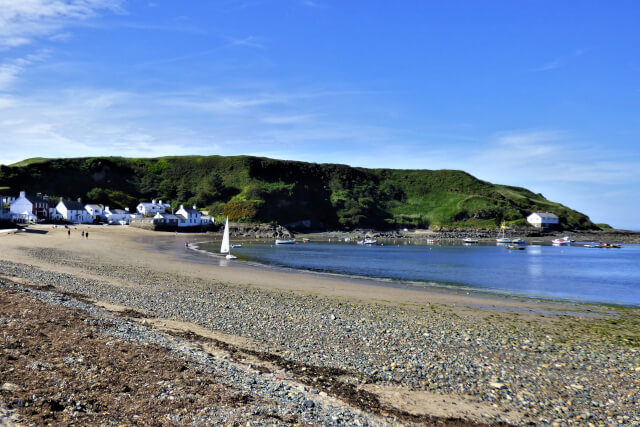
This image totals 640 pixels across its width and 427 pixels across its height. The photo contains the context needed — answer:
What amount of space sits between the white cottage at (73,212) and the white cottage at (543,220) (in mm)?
149235

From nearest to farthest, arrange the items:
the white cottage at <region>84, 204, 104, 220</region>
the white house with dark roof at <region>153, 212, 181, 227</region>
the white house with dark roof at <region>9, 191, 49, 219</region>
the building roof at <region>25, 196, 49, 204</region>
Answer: the white house with dark roof at <region>9, 191, 49, 219</region> → the building roof at <region>25, 196, 49, 204</region> → the white house with dark roof at <region>153, 212, 181, 227</region> → the white cottage at <region>84, 204, 104, 220</region>

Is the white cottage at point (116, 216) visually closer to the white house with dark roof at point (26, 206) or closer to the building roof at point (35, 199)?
the building roof at point (35, 199)

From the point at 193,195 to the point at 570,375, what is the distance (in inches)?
5683

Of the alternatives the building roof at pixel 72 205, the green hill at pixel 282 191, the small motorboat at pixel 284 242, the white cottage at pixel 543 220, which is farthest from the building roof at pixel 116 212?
the white cottage at pixel 543 220

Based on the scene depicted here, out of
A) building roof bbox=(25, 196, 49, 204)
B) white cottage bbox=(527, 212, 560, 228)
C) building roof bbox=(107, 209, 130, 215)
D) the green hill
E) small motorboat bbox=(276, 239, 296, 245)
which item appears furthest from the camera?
white cottage bbox=(527, 212, 560, 228)

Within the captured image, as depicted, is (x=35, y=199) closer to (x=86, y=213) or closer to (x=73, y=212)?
(x=73, y=212)

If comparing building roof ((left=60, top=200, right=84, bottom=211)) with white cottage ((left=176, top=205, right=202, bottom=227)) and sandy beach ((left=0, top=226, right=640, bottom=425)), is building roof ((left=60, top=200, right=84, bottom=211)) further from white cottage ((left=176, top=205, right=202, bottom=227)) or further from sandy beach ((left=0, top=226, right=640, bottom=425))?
sandy beach ((left=0, top=226, right=640, bottom=425))

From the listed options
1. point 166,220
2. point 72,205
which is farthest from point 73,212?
point 166,220

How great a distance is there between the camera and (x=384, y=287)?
32.6 m

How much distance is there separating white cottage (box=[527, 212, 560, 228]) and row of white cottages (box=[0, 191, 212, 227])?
118 metres

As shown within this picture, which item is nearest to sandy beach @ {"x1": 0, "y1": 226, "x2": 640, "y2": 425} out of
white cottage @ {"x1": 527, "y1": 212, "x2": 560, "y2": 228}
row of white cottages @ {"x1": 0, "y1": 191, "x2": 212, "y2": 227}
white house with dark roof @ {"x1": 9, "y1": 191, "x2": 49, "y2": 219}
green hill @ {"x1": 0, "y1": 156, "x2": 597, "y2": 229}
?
row of white cottages @ {"x1": 0, "y1": 191, "x2": 212, "y2": 227}

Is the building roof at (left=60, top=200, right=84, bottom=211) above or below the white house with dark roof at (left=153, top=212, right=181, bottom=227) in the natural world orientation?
above

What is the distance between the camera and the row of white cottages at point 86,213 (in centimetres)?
9938

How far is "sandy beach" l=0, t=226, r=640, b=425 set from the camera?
29.2 ft
